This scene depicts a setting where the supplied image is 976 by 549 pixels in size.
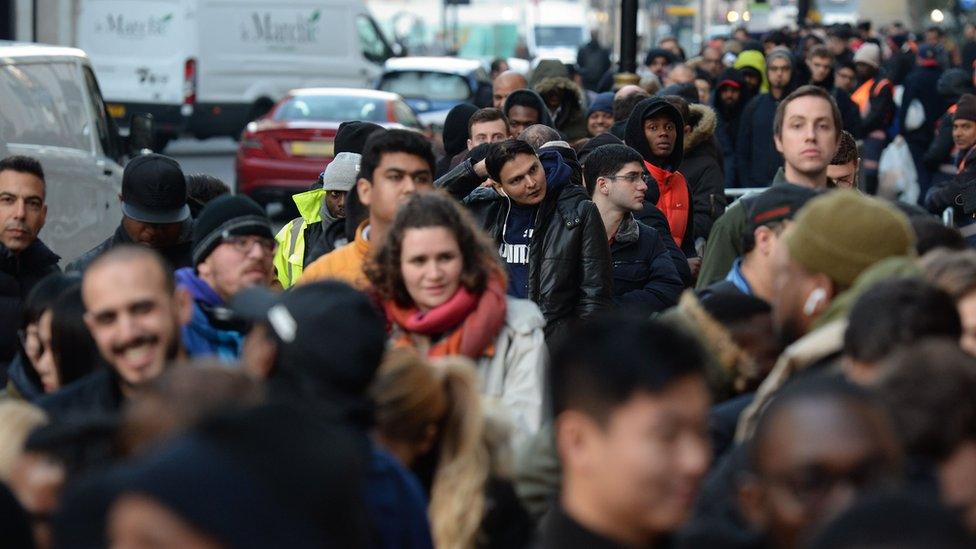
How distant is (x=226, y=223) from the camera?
243 inches

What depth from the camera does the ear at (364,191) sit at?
21.5ft

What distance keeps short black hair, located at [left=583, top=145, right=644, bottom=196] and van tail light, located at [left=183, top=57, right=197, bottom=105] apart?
1714 cm

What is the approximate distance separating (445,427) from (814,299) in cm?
109

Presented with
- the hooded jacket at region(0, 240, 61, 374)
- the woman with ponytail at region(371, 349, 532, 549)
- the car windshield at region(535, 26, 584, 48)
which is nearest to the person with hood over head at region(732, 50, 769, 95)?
the hooded jacket at region(0, 240, 61, 374)

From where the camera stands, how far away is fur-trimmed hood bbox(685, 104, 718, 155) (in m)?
11.0

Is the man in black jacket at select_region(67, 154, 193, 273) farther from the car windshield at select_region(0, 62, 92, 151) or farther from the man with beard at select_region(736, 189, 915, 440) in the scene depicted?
the man with beard at select_region(736, 189, 915, 440)

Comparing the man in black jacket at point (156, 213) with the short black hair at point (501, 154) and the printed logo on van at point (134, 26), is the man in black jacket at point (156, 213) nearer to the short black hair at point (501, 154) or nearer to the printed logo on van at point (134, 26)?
the short black hair at point (501, 154)

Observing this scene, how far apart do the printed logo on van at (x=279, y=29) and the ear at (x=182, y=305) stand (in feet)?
71.6

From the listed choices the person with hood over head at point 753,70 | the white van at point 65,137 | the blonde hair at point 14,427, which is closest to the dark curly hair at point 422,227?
the blonde hair at point 14,427

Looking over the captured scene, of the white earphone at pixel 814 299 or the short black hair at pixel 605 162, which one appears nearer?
the white earphone at pixel 814 299

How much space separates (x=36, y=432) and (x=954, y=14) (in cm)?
4200

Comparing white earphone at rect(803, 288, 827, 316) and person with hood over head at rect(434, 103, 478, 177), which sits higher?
person with hood over head at rect(434, 103, 478, 177)

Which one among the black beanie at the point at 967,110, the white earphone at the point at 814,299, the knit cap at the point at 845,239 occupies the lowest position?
the white earphone at the point at 814,299

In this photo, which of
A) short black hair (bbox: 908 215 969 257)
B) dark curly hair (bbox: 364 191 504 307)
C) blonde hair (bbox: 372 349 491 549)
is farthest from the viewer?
dark curly hair (bbox: 364 191 504 307)
